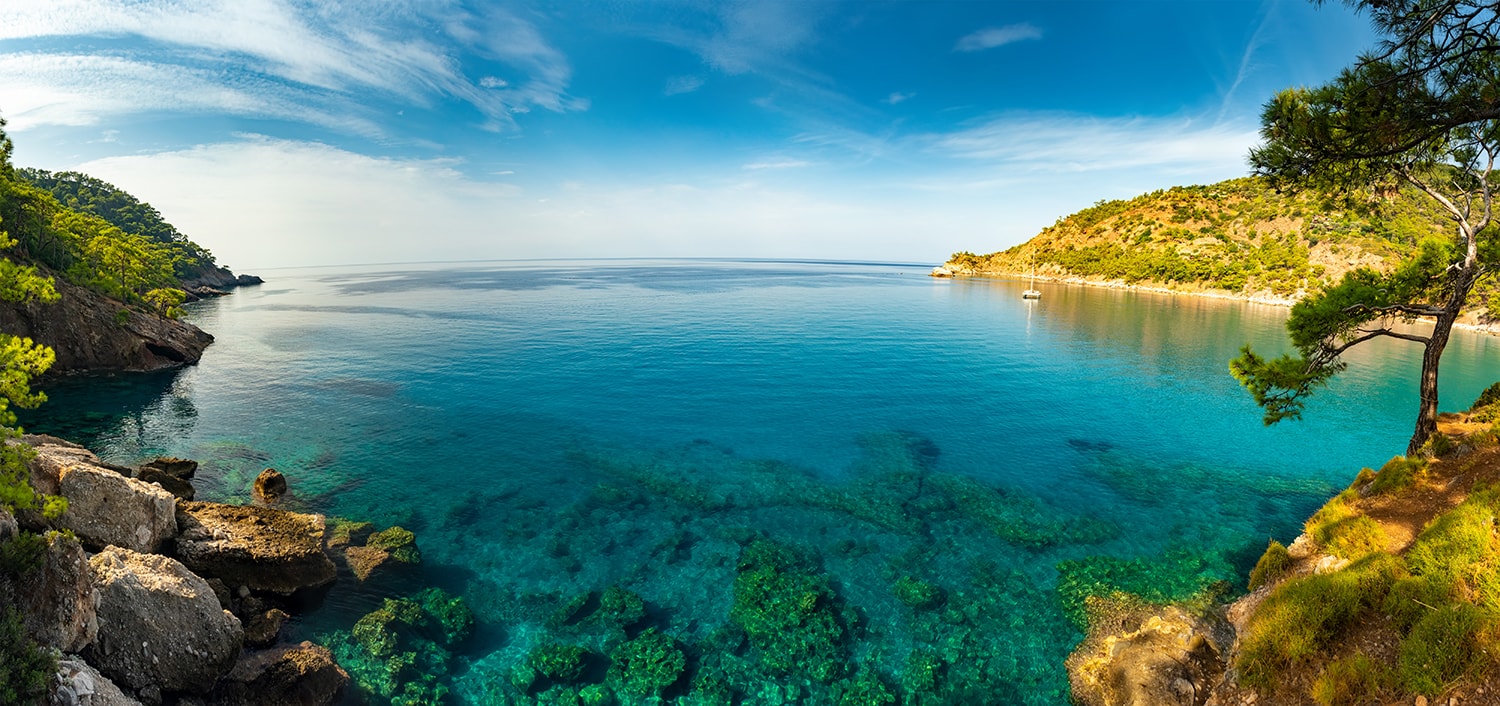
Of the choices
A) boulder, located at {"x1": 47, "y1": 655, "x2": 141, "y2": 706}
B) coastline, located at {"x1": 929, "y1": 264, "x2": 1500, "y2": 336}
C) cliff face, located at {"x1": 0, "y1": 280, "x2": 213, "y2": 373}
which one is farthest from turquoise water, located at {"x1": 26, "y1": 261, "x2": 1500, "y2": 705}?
coastline, located at {"x1": 929, "y1": 264, "x2": 1500, "y2": 336}

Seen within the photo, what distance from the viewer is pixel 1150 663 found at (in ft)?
45.9

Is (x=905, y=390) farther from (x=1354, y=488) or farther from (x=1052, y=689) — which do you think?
(x=1052, y=689)

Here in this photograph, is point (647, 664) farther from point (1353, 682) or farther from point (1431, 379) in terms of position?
point (1431, 379)

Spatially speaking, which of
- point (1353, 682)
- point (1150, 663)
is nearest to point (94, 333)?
point (1150, 663)

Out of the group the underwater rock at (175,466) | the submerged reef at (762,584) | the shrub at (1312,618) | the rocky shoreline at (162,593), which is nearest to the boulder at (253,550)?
the rocky shoreline at (162,593)

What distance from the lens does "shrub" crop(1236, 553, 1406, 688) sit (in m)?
11.2

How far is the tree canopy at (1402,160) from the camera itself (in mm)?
11695

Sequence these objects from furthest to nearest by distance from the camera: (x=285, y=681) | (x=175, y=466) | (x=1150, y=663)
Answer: (x=175, y=466) < (x=1150, y=663) < (x=285, y=681)

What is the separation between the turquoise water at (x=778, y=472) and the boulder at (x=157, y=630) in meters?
3.18

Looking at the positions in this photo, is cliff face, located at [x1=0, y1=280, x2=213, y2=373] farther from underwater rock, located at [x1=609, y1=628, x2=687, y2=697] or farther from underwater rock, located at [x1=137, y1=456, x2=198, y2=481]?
underwater rock, located at [x1=609, y1=628, x2=687, y2=697]

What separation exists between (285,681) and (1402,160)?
1343 inches

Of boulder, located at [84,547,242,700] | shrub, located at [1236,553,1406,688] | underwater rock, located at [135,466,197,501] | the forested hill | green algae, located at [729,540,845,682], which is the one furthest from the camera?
the forested hill

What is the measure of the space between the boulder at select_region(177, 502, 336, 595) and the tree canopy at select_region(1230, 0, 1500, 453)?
3315cm

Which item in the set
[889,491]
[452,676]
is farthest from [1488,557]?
[452,676]
